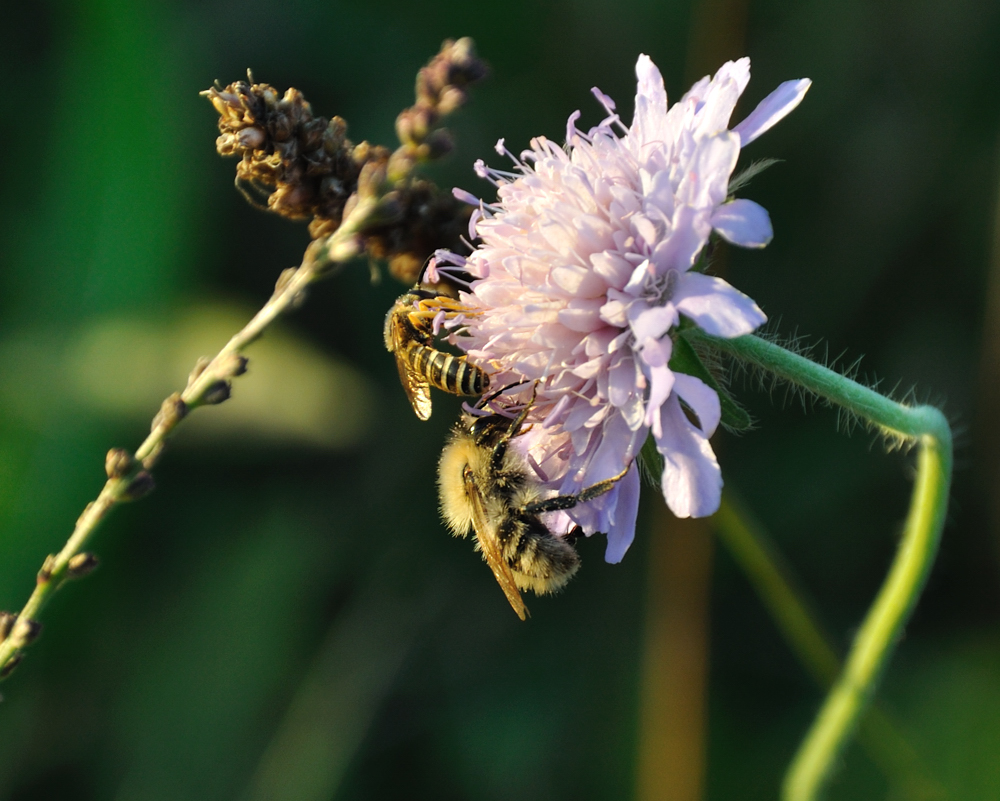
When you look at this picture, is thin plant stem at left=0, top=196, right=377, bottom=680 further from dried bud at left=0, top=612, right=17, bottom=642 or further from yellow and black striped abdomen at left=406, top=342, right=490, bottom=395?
yellow and black striped abdomen at left=406, top=342, right=490, bottom=395

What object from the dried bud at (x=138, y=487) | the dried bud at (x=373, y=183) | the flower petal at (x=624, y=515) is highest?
the dried bud at (x=373, y=183)

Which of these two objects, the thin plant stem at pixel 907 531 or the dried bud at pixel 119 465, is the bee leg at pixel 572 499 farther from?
the dried bud at pixel 119 465

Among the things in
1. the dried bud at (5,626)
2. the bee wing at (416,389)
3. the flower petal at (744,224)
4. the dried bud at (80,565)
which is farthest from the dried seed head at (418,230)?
the dried bud at (5,626)

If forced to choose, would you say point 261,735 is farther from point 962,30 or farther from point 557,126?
point 962,30

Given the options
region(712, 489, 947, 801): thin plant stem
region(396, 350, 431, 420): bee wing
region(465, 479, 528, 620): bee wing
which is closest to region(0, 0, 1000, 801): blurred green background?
region(712, 489, 947, 801): thin plant stem

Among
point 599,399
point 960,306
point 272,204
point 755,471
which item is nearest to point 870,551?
point 755,471
